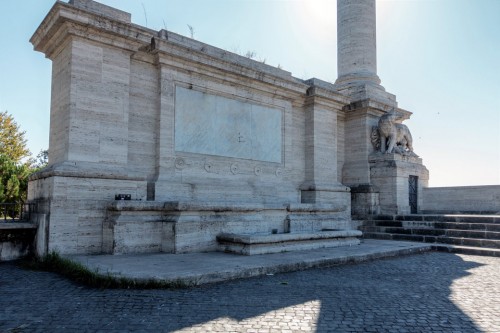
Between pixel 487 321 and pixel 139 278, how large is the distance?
419 cm

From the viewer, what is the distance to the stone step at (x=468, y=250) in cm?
901

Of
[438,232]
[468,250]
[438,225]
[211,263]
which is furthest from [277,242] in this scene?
[438,225]

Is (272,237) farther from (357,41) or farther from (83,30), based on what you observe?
(357,41)

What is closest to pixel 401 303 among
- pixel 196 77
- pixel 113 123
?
pixel 113 123

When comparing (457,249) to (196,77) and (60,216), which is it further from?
(60,216)

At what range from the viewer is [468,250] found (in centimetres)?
947

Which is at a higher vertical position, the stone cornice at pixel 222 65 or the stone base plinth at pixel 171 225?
the stone cornice at pixel 222 65

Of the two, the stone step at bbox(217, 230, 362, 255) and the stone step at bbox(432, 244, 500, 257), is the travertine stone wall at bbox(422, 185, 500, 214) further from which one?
the stone step at bbox(217, 230, 362, 255)

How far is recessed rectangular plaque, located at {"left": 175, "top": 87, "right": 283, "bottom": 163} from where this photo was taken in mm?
9469

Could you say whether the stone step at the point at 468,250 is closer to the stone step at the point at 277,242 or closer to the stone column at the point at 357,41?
the stone step at the point at 277,242

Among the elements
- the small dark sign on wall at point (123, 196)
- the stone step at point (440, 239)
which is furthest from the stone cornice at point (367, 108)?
the small dark sign on wall at point (123, 196)

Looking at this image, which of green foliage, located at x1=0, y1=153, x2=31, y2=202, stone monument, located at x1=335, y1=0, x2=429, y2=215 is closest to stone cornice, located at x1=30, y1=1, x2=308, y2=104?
stone monument, located at x1=335, y1=0, x2=429, y2=215

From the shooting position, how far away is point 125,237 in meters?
7.49

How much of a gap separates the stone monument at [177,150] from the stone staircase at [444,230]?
83 cm
